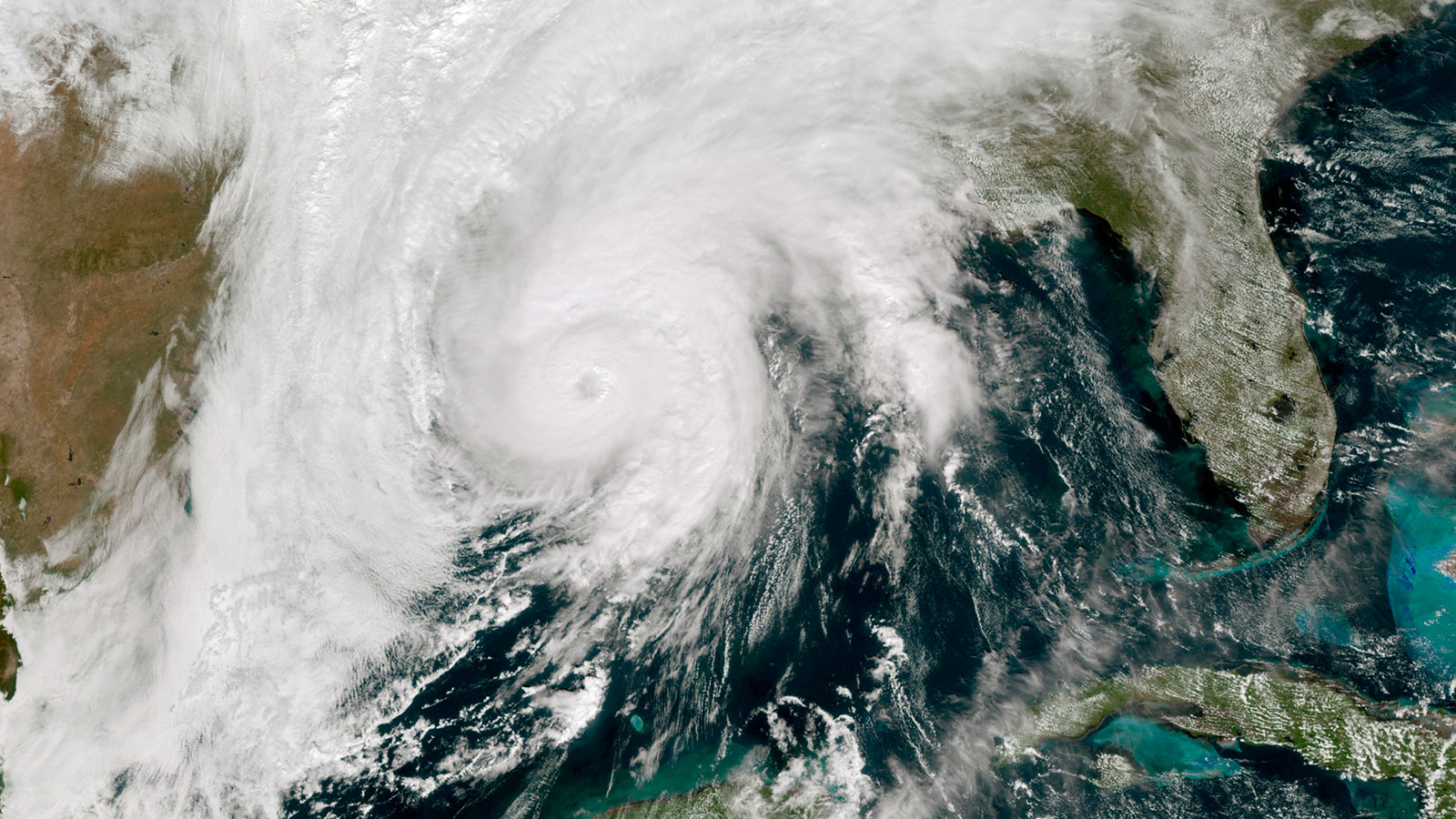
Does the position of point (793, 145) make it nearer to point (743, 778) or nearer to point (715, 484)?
point (715, 484)

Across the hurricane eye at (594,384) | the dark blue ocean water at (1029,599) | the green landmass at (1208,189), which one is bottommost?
the dark blue ocean water at (1029,599)

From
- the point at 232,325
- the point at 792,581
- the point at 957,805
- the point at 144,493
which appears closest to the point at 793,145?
the point at 792,581

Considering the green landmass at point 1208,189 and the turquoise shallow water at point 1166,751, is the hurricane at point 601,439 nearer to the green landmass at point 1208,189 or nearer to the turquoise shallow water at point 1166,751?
the green landmass at point 1208,189

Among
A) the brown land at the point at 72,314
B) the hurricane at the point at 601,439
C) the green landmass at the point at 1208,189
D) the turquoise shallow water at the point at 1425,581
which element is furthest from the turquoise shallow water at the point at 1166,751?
the brown land at the point at 72,314

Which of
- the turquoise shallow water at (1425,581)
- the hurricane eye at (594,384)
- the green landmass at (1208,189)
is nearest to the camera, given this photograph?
the hurricane eye at (594,384)

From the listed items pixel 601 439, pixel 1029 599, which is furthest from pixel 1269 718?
pixel 601 439

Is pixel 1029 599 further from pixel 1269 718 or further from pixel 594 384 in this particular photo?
pixel 594 384
